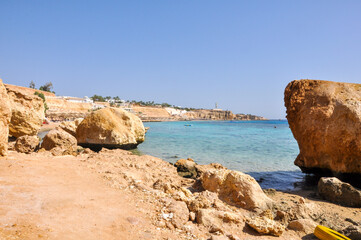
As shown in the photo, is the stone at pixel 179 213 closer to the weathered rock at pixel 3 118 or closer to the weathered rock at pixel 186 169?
the weathered rock at pixel 186 169

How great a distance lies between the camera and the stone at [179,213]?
4201 mm

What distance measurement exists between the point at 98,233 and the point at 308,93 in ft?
32.4

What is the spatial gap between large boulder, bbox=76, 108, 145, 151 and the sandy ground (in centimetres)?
668

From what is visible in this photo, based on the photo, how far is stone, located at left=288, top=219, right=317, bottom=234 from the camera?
4.83 metres

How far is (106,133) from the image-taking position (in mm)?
13539

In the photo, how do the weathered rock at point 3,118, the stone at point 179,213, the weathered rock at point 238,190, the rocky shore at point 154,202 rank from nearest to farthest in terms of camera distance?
the rocky shore at point 154,202 < the stone at point 179,213 < the weathered rock at point 238,190 < the weathered rock at point 3,118

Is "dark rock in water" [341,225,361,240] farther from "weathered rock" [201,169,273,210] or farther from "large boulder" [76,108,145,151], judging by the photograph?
"large boulder" [76,108,145,151]

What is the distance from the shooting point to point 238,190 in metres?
5.94

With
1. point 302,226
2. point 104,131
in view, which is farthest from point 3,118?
point 302,226

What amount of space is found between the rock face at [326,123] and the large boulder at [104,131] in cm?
967

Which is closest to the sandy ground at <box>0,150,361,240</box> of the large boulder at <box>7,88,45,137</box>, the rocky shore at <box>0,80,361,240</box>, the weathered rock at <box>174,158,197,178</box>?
the rocky shore at <box>0,80,361,240</box>

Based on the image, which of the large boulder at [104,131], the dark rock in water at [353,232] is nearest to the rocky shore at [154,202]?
the dark rock in water at [353,232]

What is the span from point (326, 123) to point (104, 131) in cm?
1152

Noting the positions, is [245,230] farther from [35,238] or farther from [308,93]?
[308,93]
